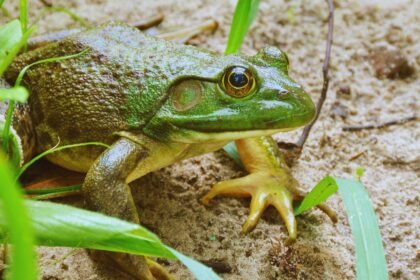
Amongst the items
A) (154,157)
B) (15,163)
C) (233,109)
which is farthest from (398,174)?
(15,163)

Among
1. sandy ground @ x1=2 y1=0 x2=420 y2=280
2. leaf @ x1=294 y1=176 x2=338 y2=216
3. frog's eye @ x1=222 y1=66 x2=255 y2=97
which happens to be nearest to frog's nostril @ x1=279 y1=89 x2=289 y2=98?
frog's eye @ x1=222 y1=66 x2=255 y2=97

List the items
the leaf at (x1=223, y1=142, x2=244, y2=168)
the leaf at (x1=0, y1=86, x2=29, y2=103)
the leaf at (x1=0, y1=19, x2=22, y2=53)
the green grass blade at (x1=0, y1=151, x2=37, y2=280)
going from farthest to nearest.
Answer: the leaf at (x1=223, y1=142, x2=244, y2=168) < the leaf at (x1=0, y1=19, x2=22, y2=53) < the leaf at (x1=0, y1=86, x2=29, y2=103) < the green grass blade at (x1=0, y1=151, x2=37, y2=280)

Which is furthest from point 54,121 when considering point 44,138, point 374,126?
point 374,126

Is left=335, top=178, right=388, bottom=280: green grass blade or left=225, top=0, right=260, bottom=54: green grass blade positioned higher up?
left=225, top=0, right=260, bottom=54: green grass blade

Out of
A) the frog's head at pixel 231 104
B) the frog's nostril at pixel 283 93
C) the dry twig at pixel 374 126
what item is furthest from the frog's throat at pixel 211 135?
the dry twig at pixel 374 126

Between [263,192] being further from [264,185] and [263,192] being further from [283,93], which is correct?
[283,93]

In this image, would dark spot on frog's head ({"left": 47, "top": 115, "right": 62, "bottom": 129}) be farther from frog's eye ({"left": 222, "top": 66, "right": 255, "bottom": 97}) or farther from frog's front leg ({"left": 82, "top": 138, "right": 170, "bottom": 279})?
frog's eye ({"left": 222, "top": 66, "right": 255, "bottom": 97})

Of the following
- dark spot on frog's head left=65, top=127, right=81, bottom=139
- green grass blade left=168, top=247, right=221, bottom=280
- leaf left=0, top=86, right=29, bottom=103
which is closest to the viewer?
leaf left=0, top=86, right=29, bottom=103
